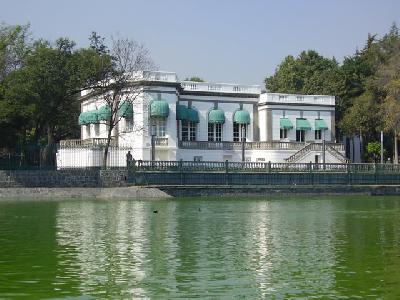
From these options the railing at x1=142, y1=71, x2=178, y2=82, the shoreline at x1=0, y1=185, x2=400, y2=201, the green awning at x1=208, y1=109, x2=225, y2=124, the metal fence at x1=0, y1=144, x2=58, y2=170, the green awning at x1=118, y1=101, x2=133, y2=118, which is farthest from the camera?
the green awning at x1=208, y1=109, x2=225, y2=124

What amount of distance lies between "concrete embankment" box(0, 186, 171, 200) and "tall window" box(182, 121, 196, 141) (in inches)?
744

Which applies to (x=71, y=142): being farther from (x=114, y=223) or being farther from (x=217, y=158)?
(x=114, y=223)

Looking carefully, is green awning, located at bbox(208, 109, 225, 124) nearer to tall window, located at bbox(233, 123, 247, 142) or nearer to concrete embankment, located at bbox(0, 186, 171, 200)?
tall window, located at bbox(233, 123, 247, 142)

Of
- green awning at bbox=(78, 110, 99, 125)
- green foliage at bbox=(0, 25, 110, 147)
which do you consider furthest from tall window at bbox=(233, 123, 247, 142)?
green foliage at bbox=(0, 25, 110, 147)

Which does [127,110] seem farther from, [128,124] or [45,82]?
[45,82]

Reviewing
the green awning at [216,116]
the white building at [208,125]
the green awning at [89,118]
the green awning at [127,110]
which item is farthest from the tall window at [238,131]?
the green awning at [89,118]

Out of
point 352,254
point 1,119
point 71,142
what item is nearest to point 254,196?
point 1,119

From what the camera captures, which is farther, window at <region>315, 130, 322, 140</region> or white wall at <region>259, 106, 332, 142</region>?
window at <region>315, 130, 322, 140</region>

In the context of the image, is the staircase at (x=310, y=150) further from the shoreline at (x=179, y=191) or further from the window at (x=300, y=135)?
the shoreline at (x=179, y=191)

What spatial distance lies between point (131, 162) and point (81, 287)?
30.3 metres

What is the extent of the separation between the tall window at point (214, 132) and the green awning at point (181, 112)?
10.4ft

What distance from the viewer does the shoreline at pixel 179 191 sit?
37.3 m

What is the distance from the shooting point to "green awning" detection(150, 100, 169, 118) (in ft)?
173

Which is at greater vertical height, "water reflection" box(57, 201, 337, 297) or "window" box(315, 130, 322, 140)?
"window" box(315, 130, 322, 140)
